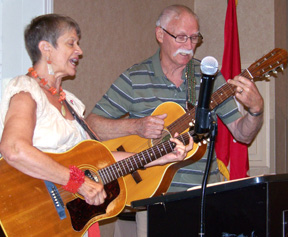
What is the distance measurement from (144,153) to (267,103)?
2067 mm

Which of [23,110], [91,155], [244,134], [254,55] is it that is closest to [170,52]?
[244,134]

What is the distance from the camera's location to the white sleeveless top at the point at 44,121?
6.30ft

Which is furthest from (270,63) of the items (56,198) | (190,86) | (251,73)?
(56,198)

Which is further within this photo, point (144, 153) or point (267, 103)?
point (267, 103)

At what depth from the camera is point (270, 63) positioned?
2.29m

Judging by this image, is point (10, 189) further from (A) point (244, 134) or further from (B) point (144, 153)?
(A) point (244, 134)

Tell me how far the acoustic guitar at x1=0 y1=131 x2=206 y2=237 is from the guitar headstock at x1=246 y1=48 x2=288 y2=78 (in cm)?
51

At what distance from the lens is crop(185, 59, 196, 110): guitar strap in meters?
2.50

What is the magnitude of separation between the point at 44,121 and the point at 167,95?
86cm

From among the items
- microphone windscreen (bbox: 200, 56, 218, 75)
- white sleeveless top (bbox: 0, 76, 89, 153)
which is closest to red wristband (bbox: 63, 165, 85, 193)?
white sleeveless top (bbox: 0, 76, 89, 153)

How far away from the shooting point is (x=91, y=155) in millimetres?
2148

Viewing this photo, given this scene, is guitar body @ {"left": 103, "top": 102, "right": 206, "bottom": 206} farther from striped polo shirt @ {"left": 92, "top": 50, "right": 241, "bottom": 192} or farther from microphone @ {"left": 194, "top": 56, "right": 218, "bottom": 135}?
microphone @ {"left": 194, "top": 56, "right": 218, "bottom": 135}

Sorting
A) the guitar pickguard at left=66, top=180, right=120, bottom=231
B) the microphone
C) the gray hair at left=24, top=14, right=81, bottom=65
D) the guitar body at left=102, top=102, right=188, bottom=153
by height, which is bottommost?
the guitar pickguard at left=66, top=180, right=120, bottom=231

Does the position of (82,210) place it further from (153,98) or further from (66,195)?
(153,98)
